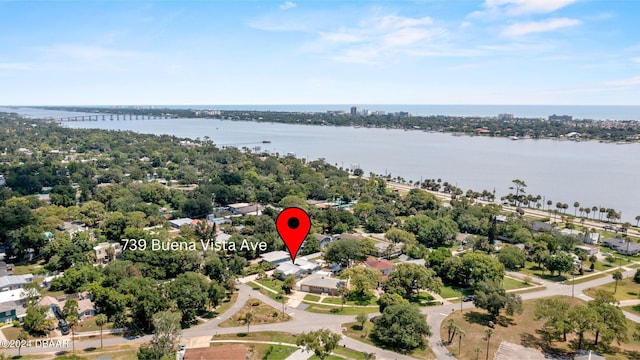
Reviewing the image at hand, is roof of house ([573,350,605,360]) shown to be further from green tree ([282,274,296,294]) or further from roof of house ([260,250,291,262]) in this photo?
roof of house ([260,250,291,262])

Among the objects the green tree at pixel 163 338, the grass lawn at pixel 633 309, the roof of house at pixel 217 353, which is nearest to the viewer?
the green tree at pixel 163 338

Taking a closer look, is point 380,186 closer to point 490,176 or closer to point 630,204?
point 490,176

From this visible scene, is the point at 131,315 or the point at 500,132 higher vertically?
the point at 500,132

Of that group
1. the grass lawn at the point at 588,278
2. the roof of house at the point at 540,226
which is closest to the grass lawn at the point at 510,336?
the grass lawn at the point at 588,278

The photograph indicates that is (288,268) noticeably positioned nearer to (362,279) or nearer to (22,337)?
(362,279)

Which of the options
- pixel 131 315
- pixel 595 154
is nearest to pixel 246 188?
pixel 131 315

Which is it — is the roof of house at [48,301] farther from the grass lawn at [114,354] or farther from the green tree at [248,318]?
the green tree at [248,318]

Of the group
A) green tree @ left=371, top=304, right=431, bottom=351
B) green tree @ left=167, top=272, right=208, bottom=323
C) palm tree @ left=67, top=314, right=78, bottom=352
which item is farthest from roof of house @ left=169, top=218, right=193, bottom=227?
green tree @ left=371, top=304, right=431, bottom=351
